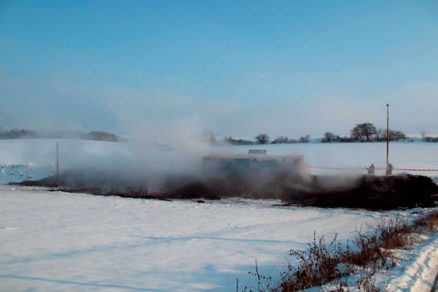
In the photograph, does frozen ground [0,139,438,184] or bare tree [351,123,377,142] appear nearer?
frozen ground [0,139,438,184]

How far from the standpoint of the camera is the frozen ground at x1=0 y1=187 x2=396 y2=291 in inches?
258

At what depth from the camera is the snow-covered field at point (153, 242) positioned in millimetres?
6422

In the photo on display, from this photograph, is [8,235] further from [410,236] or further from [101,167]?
[101,167]

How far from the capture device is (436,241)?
7930mm

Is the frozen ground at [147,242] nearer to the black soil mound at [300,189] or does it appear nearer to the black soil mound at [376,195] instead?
the black soil mound at [376,195]

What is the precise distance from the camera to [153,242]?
931 centimetres

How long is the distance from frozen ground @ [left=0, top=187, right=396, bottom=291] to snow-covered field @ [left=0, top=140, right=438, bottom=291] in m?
0.02

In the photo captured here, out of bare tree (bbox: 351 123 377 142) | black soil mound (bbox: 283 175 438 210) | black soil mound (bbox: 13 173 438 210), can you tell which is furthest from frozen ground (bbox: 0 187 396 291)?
bare tree (bbox: 351 123 377 142)

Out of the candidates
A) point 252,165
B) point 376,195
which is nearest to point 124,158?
point 252,165

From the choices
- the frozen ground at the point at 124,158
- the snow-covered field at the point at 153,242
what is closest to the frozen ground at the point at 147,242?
the snow-covered field at the point at 153,242

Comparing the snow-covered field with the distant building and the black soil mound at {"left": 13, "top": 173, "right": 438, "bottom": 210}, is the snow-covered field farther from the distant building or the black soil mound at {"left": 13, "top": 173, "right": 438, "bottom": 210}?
the distant building

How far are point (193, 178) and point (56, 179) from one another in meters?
11.4

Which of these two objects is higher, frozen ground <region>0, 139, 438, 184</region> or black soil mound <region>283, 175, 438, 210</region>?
frozen ground <region>0, 139, 438, 184</region>

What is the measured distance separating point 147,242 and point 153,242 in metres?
0.16
